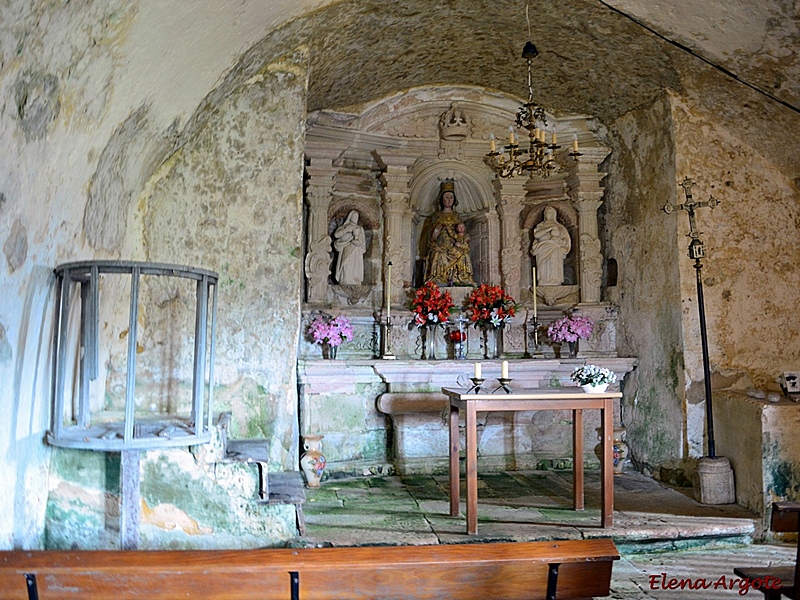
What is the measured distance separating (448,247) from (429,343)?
1.12m

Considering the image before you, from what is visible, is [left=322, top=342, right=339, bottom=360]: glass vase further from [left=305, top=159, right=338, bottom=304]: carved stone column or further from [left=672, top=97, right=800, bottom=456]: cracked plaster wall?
[left=672, top=97, right=800, bottom=456]: cracked plaster wall

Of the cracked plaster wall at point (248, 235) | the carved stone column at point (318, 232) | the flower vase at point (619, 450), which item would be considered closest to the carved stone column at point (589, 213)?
the flower vase at point (619, 450)

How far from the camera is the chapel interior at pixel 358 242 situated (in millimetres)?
3625

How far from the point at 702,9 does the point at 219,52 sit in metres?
3.40

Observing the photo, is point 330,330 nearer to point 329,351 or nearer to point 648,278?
point 329,351

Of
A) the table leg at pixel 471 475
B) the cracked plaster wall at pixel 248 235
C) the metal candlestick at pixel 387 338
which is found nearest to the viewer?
the table leg at pixel 471 475

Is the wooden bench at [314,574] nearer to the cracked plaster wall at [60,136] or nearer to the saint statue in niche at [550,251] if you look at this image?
the cracked plaster wall at [60,136]

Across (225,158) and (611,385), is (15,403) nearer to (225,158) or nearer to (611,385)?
(225,158)

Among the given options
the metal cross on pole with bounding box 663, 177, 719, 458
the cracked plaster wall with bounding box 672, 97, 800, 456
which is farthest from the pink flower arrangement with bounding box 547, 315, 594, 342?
the metal cross on pole with bounding box 663, 177, 719, 458

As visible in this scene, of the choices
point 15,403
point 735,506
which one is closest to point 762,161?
point 735,506

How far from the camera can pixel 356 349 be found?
685cm

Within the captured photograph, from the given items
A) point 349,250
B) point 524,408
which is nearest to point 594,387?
point 524,408

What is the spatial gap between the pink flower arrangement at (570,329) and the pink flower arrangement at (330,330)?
2.03 m

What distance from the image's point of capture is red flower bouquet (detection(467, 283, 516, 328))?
6.78 meters
